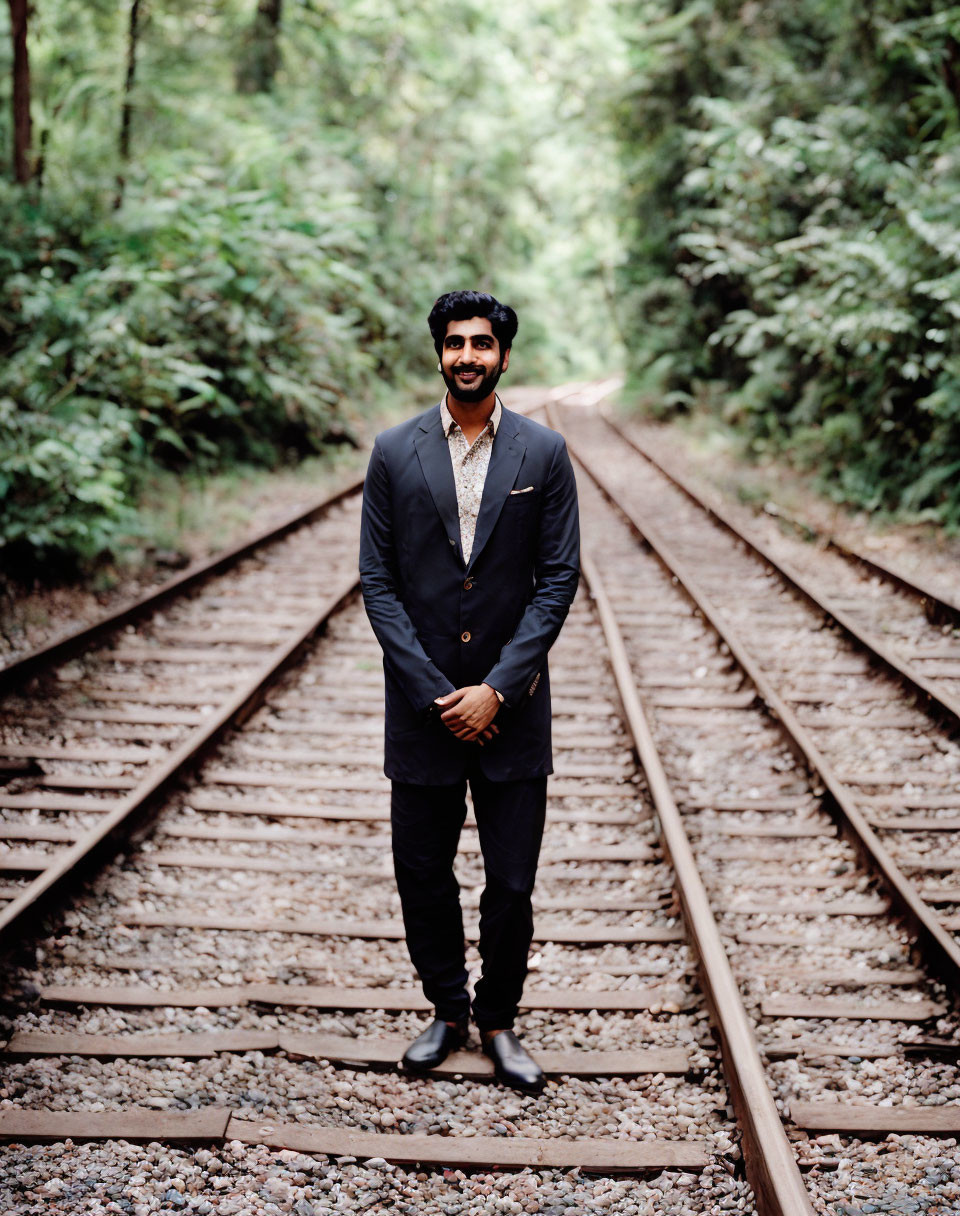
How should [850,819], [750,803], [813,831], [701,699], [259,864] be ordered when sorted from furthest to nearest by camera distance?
[701,699], [750,803], [813,831], [850,819], [259,864]

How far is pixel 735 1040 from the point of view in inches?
106

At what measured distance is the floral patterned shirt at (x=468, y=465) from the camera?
2.53m

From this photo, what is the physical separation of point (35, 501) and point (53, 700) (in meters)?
2.08

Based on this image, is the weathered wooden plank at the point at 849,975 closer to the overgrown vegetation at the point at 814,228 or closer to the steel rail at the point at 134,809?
the steel rail at the point at 134,809

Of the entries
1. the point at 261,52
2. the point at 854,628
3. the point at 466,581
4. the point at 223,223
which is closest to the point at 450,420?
the point at 466,581

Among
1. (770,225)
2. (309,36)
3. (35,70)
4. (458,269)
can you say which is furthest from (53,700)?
(458,269)

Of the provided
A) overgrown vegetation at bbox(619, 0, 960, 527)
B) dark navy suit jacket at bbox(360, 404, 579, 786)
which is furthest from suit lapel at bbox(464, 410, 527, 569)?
overgrown vegetation at bbox(619, 0, 960, 527)

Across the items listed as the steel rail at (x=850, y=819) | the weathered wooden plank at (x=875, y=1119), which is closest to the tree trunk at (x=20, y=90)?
the steel rail at (x=850, y=819)

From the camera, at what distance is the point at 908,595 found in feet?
23.9

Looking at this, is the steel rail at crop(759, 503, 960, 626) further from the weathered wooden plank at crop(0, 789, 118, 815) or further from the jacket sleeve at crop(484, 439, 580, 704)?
the weathered wooden plank at crop(0, 789, 118, 815)

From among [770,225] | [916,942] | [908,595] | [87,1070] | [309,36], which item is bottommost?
[87,1070]

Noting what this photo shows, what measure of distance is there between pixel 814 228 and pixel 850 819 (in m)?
10.7

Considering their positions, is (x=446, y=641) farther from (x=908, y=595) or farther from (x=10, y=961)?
(x=908, y=595)

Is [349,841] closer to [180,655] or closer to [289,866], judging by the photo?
[289,866]
